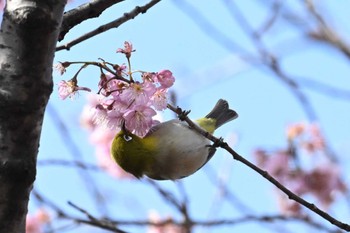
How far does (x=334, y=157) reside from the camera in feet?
13.9

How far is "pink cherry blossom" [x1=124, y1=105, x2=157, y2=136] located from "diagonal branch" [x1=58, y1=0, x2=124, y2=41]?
27 centimetres

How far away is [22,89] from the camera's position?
1265mm

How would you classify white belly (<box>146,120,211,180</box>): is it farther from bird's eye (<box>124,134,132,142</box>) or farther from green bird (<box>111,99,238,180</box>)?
bird's eye (<box>124,134,132,142</box>)

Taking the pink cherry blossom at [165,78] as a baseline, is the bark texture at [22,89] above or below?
below

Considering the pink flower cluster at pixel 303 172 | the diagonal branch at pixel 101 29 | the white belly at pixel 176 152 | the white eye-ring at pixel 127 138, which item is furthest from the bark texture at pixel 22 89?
the pink flower cluster at pixel 303 172

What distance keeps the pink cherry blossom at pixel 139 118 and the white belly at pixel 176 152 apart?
0.43 m

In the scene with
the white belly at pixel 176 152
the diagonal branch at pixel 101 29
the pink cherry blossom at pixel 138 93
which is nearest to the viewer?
the pink cherry blossom at pixel 138 93

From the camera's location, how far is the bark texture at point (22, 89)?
1230 millimetres

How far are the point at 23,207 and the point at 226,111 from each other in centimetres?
150

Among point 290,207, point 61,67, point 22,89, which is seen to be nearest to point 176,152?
point 61,67

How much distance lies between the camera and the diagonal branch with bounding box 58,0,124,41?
1.69 m

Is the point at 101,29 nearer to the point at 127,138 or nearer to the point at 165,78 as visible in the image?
the point at 165,78

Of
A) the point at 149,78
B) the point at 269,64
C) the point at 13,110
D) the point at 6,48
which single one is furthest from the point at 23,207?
the point at 269,64

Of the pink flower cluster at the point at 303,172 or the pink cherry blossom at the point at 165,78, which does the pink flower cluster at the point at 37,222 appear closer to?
the pink flower cluster at the point at 303,172
